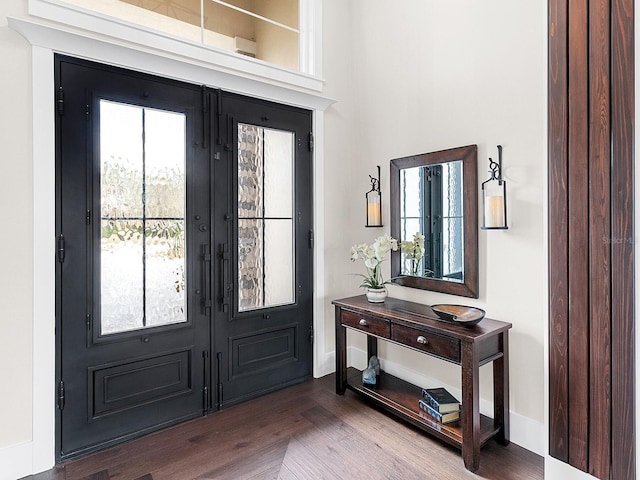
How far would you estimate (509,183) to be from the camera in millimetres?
2268

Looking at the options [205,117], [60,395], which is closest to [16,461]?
[60,395]

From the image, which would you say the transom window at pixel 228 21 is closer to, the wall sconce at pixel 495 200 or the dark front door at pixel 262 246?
the dark front door at pixel 262 246

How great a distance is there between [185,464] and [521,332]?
82.4 inches

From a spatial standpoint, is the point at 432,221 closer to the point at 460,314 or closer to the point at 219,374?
the point at 460,314

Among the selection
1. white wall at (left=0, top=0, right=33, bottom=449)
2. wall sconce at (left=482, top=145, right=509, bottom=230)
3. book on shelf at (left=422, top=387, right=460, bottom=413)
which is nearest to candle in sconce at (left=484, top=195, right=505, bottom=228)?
wall sconce at (left=482, top=145, right=509, bottom=230)

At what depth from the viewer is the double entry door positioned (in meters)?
2.15

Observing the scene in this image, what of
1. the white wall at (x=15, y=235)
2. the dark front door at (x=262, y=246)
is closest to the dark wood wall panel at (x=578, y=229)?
the dark front door at (x=262, y=246)

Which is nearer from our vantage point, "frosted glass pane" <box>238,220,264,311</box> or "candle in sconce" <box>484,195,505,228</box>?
"candle in sconce" <box>484,195,505,228</box>

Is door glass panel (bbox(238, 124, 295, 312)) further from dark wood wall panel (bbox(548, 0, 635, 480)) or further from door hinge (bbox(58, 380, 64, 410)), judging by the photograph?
dark wood wall panel (bbox(548, 0, 635, 480))

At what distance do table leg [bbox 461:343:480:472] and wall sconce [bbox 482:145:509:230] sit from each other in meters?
0.74

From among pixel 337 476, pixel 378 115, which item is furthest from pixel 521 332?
pixel 378 115

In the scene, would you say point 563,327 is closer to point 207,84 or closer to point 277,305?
point 277,305

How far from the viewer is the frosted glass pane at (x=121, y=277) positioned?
2.25 m

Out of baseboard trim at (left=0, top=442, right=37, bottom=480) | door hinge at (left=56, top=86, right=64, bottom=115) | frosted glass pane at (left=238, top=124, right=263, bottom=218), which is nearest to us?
baseboard trim at (left=0, top=442, right=37, bottom=480)
